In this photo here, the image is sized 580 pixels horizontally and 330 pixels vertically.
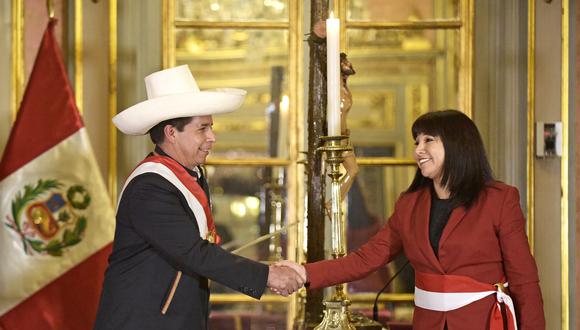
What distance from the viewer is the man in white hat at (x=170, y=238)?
84.5 inches

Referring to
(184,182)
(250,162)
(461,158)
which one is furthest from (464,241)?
(250,162)

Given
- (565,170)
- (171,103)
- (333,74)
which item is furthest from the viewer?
(565,170)

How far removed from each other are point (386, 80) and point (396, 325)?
963 millimetres

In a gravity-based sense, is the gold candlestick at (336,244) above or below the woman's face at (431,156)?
below

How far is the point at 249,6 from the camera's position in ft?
11.7

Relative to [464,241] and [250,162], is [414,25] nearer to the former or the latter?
[250,162]

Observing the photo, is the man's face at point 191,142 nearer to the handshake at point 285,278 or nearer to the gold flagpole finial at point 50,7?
the handshake at point 285,278

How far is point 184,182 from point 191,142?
0.37ft

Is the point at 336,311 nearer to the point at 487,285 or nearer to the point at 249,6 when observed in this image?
the point at 487,285

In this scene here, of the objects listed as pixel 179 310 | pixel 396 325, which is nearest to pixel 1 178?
pixel 179 310

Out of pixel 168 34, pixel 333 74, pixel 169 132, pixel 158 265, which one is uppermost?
pixel 168 34

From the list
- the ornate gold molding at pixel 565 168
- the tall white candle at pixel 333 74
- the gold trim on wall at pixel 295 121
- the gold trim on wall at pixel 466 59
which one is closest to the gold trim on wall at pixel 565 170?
the ornate gold molding at pixel 565 168

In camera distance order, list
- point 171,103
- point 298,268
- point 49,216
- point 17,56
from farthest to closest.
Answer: point 17,56 < point 49,216 < point 298,268 < point 171,103

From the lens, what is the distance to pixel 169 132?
Answer: 2.27 m
